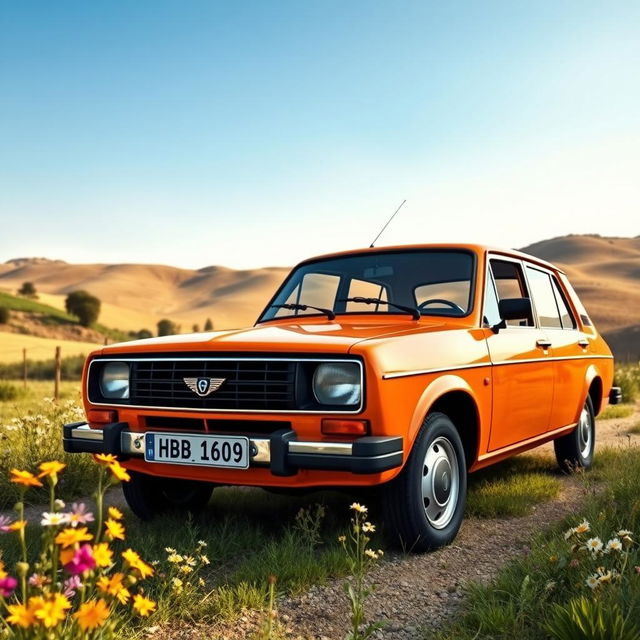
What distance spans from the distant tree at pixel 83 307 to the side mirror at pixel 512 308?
60439 mm

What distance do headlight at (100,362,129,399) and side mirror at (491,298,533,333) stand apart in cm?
229

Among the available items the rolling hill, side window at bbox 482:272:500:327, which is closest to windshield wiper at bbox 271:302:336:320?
side window at bbox 482:272:500:327

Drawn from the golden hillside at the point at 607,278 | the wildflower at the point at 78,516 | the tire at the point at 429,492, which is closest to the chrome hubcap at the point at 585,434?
the tire at the point at 429,492

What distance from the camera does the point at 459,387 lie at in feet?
13.1

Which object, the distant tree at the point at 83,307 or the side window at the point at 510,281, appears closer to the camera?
the side window at the point at 510,281

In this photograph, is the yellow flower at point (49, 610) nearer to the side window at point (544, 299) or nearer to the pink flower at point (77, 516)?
the pink flower at point (77, 516)

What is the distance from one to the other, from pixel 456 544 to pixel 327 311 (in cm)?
175

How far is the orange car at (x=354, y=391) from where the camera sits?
11.4ft

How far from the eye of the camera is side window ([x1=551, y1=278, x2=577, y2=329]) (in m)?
6.23

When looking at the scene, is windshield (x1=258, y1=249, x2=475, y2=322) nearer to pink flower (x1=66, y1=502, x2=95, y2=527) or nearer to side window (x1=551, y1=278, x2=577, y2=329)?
side window (x1=551, y1=278, x2=577, y2=329)

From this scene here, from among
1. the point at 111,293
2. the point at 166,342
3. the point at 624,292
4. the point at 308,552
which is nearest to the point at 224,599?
the point at 308,552

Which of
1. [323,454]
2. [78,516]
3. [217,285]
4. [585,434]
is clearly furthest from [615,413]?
[217,285]

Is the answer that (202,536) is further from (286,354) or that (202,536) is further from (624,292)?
(624,292)

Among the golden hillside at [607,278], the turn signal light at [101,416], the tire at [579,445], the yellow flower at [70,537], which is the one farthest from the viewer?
the golden hillside at [607,278]
